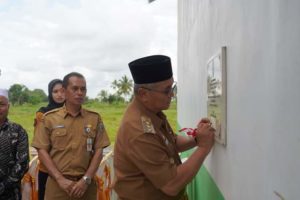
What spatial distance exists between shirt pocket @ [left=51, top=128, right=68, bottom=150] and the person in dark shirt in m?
0.28

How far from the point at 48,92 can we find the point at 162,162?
2.83 m

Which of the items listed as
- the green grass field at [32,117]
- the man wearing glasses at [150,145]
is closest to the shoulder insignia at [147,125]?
the man wearing glasses at [150,145]

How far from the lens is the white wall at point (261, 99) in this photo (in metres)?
0.95

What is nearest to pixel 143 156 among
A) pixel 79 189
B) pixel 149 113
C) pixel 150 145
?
pixel 150 145

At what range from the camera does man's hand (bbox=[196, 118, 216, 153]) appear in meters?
1.90

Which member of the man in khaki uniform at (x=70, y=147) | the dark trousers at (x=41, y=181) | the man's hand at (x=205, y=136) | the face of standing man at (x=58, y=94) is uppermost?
the face of standing man at (x=58, y=94)

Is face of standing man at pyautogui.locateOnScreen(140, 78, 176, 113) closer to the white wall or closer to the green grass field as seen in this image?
the white wall

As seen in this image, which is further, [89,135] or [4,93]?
[89,135]

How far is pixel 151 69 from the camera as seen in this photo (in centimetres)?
182

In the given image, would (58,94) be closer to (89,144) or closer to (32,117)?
(89,144)

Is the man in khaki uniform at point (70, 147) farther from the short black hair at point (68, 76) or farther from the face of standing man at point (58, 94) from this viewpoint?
the face of standing man at point (58, 94)

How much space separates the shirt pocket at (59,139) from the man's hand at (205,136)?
1642 mm

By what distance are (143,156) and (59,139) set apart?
5.65ft

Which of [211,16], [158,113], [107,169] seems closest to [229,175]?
[158,113]
